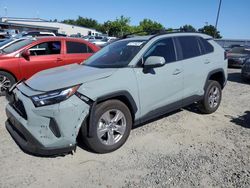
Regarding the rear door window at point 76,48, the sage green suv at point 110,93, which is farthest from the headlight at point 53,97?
the rear door window at point 76,48

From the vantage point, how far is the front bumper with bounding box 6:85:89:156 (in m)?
3.43

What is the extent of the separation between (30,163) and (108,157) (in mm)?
1091

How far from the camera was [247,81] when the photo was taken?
1060 cm

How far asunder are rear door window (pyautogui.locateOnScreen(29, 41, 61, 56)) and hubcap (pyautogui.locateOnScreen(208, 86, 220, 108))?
4.58m

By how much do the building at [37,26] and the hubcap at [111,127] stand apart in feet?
167

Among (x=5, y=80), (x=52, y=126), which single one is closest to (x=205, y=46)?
(x=52, y=126)

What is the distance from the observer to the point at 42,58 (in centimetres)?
767

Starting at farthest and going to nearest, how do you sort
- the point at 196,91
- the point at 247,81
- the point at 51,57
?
the point at 247,81, the point at 51,57, the point at 196,91

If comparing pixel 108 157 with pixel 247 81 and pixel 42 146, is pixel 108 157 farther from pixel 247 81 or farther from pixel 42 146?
pixel 247 81

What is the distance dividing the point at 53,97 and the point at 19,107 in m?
0.72

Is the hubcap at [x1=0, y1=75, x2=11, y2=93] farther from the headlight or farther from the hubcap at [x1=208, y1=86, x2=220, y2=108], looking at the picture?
the hubcap at [x1=208, y1=86, x2=220, y2=108]

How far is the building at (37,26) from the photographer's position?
53.3m

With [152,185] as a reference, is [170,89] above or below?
above

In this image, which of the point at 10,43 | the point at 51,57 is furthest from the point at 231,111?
the point at 10,43
